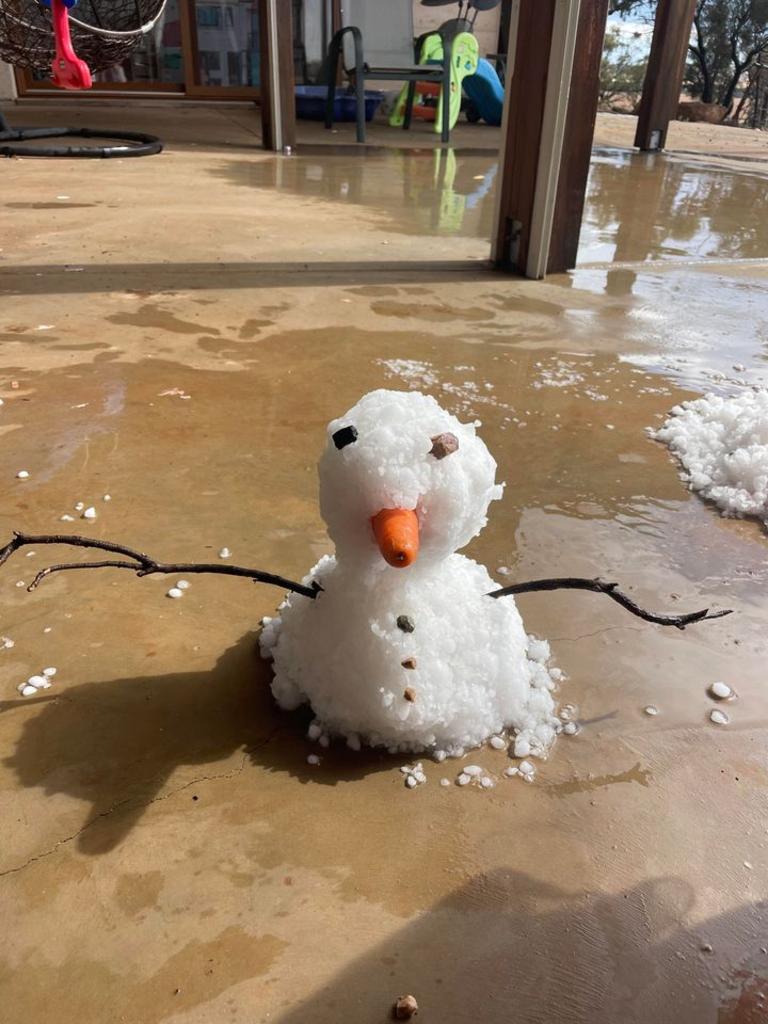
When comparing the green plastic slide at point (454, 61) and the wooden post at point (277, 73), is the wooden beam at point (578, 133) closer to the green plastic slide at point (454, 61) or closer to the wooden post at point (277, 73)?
the wooden post at point (277, 73)

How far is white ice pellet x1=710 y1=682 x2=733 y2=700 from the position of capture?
4.02 ft

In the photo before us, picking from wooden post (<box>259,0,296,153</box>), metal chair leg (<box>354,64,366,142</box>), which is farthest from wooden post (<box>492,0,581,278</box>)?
metal chair leg (<box>354,64,366,142</box>)

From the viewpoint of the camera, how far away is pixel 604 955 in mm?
870

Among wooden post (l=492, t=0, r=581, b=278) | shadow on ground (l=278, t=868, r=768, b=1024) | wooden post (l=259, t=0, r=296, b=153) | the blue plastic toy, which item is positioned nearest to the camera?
shadow on ground (l=278, t=868, r=768, b=1024)

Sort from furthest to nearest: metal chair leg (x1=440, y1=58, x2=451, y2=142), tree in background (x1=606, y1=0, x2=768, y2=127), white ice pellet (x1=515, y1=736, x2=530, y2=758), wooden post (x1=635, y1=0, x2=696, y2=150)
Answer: tree in background (x1=606, y1=0, x2=768, y2=127) → metal chair leg (x1=440, y1=58, x2=451, y2=142) → wooden post (x1=635, y1=0, x2=696, y2=150) → white ice pellet (x1=515, y1=736, x2=530, y2=758)

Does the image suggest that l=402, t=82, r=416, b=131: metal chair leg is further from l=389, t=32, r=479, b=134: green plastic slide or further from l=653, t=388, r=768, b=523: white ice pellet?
l=653, t=388, r=768, b=523: white ice pellet

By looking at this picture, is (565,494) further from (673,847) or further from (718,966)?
(718,966)

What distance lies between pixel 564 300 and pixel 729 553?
5.94 ft

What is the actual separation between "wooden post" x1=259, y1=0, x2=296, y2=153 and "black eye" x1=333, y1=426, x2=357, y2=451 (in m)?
5.83

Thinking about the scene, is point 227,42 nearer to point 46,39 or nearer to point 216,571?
point 46,39

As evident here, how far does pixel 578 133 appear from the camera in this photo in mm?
3064

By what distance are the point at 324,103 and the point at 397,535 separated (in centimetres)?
923

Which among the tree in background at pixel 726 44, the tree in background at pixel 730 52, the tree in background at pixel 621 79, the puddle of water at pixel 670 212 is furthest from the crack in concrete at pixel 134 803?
the tree in background at pixel 621 79

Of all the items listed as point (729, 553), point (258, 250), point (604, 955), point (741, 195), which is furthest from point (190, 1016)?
point (741, 195)
